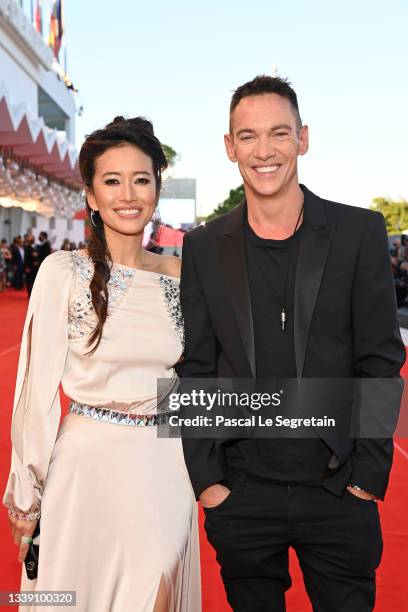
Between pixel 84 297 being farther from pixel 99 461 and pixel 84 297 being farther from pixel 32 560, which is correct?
pixel 32 560

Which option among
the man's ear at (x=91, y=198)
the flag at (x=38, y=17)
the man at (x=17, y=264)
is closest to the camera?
the man's ear at (x=91, y=198)

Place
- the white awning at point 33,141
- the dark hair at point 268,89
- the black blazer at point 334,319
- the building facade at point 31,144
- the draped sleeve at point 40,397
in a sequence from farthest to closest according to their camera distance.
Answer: the building facade at point 31,144
the white awning at point 33,141
the draped sleeve at point 40,397
the dark hair at point 268,89
the black blazer at point 334,319

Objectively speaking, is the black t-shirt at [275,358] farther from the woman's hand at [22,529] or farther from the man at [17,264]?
the man at [17,264]

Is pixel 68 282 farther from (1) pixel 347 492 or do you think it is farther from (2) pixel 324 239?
(1) pixel 347 492

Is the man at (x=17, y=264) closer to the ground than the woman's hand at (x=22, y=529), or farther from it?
farther from it

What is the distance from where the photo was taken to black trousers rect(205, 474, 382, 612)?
6.42 feet

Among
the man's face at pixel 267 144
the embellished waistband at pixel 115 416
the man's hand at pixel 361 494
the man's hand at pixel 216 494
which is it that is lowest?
the man's hand at pixel 216 494

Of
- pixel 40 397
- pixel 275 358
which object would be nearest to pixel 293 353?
pixel 275 358

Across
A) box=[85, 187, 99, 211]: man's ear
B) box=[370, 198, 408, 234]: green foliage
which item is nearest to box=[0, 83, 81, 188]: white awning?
box=[85, 187, 99, 211]: man's ear

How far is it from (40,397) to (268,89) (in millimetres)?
1174

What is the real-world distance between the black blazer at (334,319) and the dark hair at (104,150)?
46cm

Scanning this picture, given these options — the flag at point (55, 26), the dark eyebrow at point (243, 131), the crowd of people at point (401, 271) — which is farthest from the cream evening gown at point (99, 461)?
the flag at point (55, 26)

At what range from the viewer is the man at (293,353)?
1946mm

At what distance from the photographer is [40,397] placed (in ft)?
7.30
